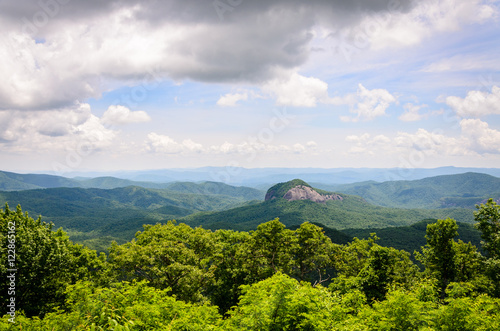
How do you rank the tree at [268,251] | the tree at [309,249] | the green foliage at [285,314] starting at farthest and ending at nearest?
the tree at [309,249] → the tree at [268,251] → the green foliage at [285,314]

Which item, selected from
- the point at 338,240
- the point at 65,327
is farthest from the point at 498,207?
the point at 338,240

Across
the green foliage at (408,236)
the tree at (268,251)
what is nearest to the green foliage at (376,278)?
the tree at (268,251)

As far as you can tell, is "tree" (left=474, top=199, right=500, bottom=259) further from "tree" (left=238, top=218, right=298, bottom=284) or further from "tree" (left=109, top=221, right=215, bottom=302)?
"tree" (left=109, top=221, right=215, bottom=302)

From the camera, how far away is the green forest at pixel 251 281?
12867mm

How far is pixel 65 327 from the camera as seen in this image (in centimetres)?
1084

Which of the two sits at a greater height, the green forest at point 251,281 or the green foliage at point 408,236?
the green forest at point 251,281

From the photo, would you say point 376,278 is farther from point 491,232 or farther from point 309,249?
point 491,232

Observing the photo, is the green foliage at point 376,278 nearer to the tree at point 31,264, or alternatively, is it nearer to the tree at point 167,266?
the tree at point 167,266

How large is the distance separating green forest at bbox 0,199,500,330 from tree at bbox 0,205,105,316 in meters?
0.11

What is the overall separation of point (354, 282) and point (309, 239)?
7699 millimetres

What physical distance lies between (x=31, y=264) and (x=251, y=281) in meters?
24.4

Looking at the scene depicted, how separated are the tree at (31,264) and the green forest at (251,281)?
0.36 ft

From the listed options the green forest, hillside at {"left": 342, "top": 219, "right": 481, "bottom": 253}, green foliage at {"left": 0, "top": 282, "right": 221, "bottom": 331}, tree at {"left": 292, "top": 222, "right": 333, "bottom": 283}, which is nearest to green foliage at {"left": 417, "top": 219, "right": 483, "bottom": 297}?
the green forest

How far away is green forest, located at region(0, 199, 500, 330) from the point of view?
12.9m
